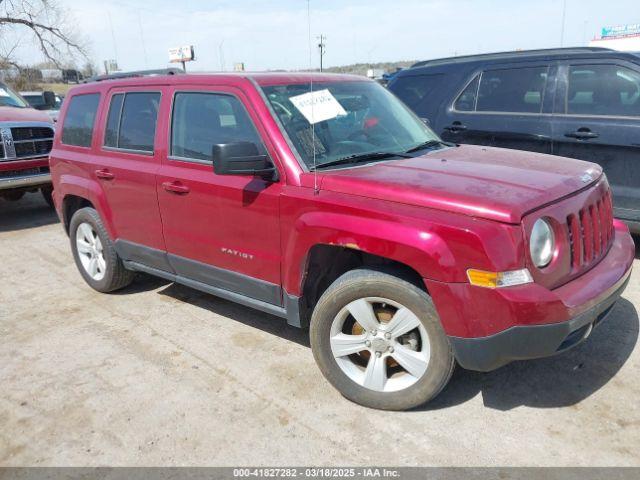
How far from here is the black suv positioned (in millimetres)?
4852

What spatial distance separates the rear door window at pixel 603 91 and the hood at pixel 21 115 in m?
A: 7.40

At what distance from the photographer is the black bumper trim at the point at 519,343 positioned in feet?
7.98

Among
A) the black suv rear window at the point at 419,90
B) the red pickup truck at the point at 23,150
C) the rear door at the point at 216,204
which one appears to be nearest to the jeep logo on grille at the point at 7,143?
the red pickup truck at the point at 23,150

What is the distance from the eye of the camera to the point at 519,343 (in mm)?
2451

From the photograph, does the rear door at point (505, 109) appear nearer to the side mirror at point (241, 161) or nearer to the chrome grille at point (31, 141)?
the side mirror at point (241, 161)

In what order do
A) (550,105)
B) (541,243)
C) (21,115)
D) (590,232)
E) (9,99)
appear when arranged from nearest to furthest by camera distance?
(541,243) → (590,232) → (550,105) → (21,115) → (9,99)

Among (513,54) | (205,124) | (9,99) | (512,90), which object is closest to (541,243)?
(205,124)

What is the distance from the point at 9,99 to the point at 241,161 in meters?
7.87

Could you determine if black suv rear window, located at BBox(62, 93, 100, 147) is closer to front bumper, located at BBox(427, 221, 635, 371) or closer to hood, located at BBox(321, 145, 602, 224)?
hood, located at BBox(321, 145, 602, 224)

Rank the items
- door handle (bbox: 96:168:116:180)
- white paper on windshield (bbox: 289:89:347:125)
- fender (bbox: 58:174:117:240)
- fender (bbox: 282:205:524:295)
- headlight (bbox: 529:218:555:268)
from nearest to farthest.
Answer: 1. fender (bbox: 282:205:524:295)
2. headlight (bbox: 529:218:555:268)
3. white paper on windshield (bbox: 289:89:347:125)
4. door handle (bbox: 96:168:116:180)
5. fender (bbox: 58:174:117:240)

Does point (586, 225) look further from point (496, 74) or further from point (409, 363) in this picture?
point (496, 74)

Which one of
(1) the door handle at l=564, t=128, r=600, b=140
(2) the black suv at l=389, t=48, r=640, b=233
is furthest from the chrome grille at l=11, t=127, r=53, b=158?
(1) the door handle at l=564, t=128, r=600, b=140

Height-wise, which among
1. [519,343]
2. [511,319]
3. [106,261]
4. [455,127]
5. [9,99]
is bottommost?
[106,261]

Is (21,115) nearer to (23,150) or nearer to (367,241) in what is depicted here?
(23,150)
